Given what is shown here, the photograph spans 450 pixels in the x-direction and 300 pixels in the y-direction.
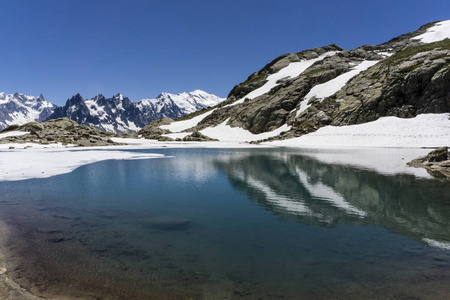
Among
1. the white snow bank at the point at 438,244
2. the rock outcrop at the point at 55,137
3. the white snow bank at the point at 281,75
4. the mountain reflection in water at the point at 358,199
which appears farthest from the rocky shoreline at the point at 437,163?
the white snow bank at the point at 281,75

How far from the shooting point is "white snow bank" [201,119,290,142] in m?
101

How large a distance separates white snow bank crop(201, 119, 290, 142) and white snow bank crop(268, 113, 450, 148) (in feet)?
72.7

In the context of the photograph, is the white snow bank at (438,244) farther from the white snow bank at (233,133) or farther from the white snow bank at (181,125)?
the white snow bank at (181,125)

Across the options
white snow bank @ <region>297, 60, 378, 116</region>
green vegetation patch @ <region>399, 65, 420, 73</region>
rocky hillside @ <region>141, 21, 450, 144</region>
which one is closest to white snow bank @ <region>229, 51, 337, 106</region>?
rocky hillside @ <region>141, 21, 450, 144</region>

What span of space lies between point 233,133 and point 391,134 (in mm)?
61634

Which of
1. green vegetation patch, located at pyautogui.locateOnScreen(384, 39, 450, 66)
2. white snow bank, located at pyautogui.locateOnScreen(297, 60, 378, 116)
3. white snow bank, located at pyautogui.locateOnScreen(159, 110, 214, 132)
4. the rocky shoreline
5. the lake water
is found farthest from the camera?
white snow bank, located at pyautogui.locateOnScreen(159, 110, 214, 132)

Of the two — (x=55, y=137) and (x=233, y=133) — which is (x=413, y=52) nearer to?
(x=233, y=133)

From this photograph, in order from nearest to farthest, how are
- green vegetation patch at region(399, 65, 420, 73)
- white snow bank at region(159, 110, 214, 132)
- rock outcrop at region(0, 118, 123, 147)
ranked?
green vegetation patch at region(399, 65, 420, 73), rock outcrop at region(0, 118, 123, 147), white snow bank at region(159, 110, 214, 132)

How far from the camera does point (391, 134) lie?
6381 centimetres

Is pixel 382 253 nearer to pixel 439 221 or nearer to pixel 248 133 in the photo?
pixel 439 221

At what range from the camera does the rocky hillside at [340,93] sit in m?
71.3

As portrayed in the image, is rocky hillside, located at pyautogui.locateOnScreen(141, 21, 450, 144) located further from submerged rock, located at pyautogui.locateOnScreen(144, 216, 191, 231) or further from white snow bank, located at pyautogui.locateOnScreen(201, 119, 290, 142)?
submerged rock, located at pyautogui.locateOnScreen(144, 216, 191, 231)

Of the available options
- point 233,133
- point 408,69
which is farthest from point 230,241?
point 233,133

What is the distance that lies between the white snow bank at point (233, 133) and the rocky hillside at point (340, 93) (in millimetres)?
488
